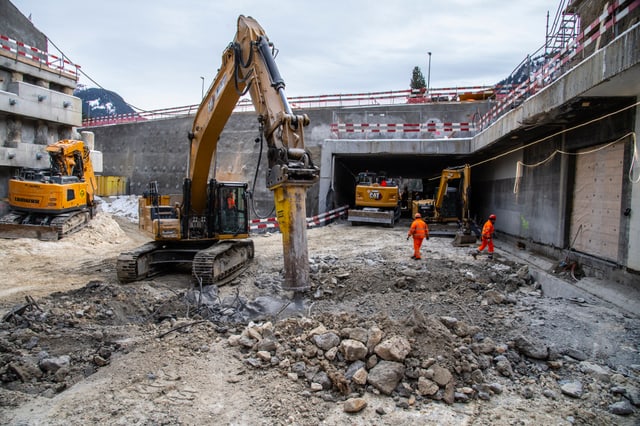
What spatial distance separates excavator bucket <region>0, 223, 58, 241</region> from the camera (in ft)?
44.5

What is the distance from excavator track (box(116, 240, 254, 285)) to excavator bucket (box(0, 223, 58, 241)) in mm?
6031

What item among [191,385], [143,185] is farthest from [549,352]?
[143,185]

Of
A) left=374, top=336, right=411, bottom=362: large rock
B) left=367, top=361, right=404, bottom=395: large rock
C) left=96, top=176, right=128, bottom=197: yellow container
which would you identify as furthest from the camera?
left=96, top=176, right=128, bottom=197: yellow container

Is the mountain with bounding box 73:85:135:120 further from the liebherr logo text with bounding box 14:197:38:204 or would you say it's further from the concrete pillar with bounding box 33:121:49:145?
the liebherr logo text with bounding box 14:197:38:204

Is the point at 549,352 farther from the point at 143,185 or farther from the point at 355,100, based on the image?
the point at 143,185

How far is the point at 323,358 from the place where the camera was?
4.74 metres

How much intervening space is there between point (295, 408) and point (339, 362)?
834mm

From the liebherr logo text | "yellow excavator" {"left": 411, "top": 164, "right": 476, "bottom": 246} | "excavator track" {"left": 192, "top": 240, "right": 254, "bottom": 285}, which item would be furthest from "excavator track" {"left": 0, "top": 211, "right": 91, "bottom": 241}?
"yellow excavator" {"left": 411, "top": 164, "right": 476, "bottom": 246}

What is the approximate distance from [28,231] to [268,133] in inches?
442

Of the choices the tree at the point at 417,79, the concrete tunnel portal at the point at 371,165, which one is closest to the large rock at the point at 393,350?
the concrete tunnel portal at the point at 371,165

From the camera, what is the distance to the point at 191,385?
4.39 metres

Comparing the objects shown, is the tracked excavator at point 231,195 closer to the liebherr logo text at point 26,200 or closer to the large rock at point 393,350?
the large rock at point 393,350

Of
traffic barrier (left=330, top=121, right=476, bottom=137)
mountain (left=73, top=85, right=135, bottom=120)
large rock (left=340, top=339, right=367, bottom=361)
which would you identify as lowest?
large rock (left=340, top=339, right=367, bottom=361)

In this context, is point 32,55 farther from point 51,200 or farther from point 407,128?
point 407,128
